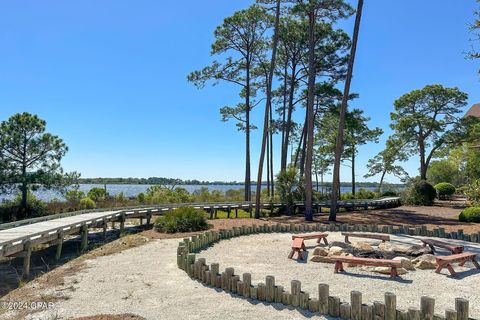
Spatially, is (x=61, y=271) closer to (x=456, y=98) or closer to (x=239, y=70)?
(x=239, y=70)

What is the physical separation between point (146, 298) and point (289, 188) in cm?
1647

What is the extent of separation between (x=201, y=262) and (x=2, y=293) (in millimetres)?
4713

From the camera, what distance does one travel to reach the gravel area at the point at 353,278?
6.51m

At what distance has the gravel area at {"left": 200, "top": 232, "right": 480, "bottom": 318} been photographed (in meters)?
6.51

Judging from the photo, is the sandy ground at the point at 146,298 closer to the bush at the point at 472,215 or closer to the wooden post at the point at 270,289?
the wooden post at the point at 270,289

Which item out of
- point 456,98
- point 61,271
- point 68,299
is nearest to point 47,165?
point 61,271

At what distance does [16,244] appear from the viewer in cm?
970

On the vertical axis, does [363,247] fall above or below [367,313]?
above

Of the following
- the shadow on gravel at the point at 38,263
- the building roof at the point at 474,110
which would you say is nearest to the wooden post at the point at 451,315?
the shadow on gravel at the point at 38,263

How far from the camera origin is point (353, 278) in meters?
7.73

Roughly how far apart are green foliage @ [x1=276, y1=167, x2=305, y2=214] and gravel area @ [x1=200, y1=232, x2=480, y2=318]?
1132 centimetres

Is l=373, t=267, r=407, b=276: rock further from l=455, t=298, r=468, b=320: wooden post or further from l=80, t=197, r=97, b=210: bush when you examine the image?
l=80, t=197, r=97, b=210: bush

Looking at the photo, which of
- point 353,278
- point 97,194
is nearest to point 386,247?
point 353,278

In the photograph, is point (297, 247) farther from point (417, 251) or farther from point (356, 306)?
point (356, 306)
